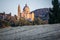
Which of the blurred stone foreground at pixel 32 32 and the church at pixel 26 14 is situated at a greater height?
the church at pixel 26 14

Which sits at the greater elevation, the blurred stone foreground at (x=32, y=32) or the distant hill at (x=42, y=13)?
the distant hill at (x=42, y=13)

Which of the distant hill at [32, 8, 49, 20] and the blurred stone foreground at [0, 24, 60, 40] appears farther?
the distant hill at [32, 8, 49, 20]

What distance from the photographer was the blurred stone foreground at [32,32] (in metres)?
2.03

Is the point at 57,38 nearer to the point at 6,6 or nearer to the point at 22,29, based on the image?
the point at 22,29

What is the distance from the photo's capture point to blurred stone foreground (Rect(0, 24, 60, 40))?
6.66 feet

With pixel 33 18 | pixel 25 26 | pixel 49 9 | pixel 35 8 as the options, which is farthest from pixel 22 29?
pixel 49 9

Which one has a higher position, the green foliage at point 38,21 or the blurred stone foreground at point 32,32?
the green foliage at point 38,21

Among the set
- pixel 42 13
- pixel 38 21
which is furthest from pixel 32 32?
pixel 42 13

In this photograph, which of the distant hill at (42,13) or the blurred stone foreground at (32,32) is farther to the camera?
the distant hill at (42,13)

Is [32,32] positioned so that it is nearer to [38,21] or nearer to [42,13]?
[38,21]

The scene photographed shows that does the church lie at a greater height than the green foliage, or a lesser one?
greater

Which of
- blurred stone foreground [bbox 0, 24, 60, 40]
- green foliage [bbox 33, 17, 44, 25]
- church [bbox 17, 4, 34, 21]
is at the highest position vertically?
church [bbox 17, 4, 34, 21]

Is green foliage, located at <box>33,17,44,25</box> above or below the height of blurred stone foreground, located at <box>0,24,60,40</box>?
above

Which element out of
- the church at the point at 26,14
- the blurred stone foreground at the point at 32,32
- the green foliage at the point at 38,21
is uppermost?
the church at the point at 26,14
